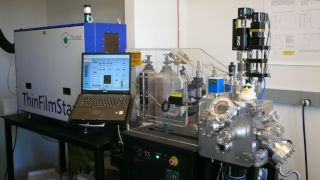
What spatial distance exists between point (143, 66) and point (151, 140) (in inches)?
28.0

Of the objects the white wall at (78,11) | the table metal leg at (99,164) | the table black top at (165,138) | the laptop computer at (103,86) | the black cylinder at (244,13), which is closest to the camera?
the black cylinder at (244,13)

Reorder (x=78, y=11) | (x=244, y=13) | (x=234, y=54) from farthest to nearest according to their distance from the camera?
1. (x=78, y=11)
2. (x=234, y=54)
3. (x=244, y=13)

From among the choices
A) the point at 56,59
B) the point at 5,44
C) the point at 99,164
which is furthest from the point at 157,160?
the point at 5,44

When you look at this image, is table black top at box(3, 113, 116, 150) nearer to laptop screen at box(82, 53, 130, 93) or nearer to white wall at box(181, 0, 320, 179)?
laptop screen at box(82, 53, 130, 93)

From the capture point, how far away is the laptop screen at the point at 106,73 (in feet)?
7.41

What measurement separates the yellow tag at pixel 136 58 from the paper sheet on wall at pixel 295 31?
96 centimetres

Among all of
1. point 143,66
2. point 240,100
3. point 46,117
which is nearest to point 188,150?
point 240,100

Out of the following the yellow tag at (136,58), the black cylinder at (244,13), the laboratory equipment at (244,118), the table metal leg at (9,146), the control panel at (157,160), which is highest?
the black cylinder at (244,13)

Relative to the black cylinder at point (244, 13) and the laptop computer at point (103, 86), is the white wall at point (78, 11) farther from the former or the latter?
the black cylinder at point (244, 13)

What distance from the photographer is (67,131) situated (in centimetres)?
238

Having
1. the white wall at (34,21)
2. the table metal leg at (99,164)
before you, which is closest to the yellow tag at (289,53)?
the table metal leg at (99,164)

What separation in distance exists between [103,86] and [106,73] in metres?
0.09

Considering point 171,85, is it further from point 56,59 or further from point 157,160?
point 56,59

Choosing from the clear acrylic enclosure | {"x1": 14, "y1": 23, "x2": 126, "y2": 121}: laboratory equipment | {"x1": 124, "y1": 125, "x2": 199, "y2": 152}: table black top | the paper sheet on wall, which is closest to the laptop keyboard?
the clear acrylic enclosure
